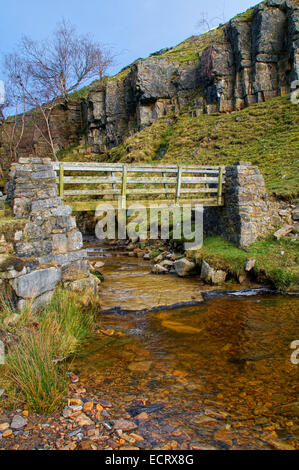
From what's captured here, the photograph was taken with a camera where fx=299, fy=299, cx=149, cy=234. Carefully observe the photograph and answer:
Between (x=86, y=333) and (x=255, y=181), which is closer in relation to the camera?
(x=86, y=333)

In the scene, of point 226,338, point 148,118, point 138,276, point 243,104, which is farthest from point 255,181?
point 148,118

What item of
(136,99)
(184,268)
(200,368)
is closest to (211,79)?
(136,99)

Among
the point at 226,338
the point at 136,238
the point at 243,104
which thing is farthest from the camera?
the point at 243,104

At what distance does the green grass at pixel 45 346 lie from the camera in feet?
10.4

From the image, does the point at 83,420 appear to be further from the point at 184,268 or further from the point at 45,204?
the point at 184,268

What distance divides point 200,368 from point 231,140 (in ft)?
65.2

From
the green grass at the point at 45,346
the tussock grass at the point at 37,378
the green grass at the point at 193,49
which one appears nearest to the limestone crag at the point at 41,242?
the green grass at the point at 45,346

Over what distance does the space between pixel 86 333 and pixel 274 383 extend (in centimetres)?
319

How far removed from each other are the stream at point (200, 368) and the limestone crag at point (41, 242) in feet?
4.20

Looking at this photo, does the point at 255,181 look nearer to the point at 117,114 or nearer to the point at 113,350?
the point at 113,350

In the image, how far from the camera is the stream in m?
3.02

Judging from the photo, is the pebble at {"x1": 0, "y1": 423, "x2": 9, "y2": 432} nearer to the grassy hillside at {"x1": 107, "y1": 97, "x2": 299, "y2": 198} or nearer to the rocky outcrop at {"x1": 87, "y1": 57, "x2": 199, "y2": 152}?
the grassy hillside at {"x1": 107, "y1": 97, "x2": 299, "y2": 198}

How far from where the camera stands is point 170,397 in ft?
11.8

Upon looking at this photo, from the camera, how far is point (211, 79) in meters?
27.1
